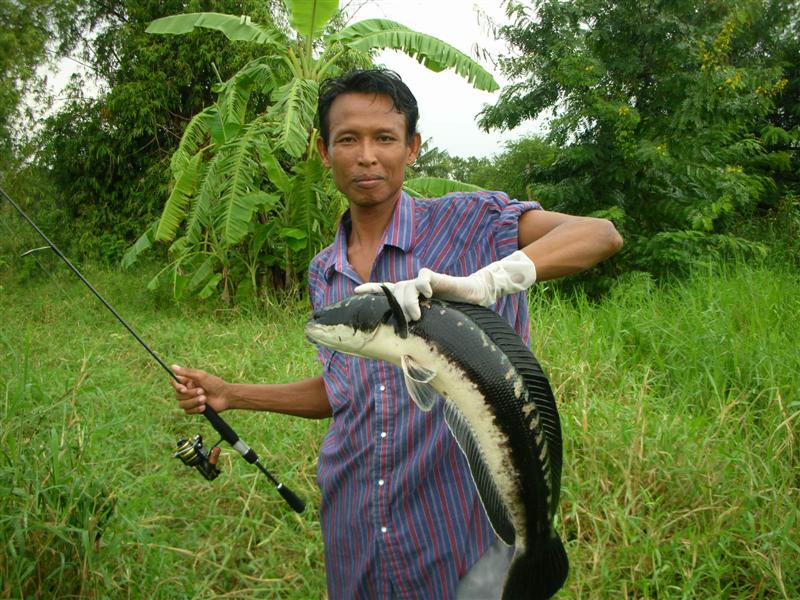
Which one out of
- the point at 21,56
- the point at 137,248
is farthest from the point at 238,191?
the point at 21,56

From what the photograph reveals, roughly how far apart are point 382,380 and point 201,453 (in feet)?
3.22

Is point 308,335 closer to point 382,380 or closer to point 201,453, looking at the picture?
point 382,380

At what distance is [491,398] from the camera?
50.7 inches

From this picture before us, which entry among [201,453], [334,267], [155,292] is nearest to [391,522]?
[334,267]

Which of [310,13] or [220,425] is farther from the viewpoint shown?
[310,13]

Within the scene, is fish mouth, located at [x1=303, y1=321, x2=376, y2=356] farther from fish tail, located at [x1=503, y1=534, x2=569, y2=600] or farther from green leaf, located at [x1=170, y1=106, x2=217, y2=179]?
green leaf, located at [x1=170, y1=106, x2=217, y2=179]

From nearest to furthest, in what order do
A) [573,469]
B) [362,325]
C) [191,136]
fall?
[362,325] < [573,469] < [191,136]

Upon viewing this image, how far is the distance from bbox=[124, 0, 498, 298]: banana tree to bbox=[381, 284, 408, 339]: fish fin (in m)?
4.78

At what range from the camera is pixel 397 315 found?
1.32 meters

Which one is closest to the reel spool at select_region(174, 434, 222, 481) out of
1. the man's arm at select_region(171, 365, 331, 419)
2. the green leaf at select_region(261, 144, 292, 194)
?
the man's arm at select_region(171, 365, 331, 419)

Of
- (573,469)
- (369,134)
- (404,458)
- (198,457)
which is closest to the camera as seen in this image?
(404,458)

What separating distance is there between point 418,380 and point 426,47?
244 inches

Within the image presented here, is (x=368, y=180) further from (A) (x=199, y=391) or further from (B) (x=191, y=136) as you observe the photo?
(B) (x=191, y=136)

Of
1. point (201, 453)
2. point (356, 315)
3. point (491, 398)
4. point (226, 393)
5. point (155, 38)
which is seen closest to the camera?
point (491, 398)
